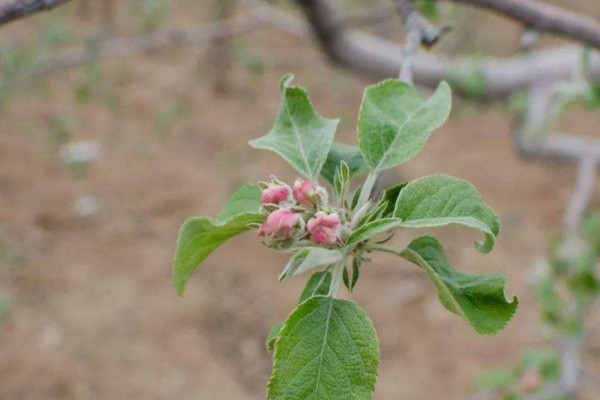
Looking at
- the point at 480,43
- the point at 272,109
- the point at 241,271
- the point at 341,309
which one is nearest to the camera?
the point at 341,309

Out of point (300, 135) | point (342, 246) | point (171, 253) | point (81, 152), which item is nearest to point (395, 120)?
point (300, 135)

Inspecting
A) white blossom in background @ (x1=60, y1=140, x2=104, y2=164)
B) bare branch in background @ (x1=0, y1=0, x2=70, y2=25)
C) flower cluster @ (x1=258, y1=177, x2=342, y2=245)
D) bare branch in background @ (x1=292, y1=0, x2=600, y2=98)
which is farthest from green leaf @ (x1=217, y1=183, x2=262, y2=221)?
white blossom in background @ (x1=60, y1=140, x2=104, y2=164)

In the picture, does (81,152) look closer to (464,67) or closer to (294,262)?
(464,67)

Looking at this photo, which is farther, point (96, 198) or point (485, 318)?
point (96, 198)

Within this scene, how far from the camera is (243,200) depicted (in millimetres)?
849

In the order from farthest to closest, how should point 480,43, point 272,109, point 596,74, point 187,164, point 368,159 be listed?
point 480,43 < point 272,109 < point 187,164 < point 596,74 < point 368,159

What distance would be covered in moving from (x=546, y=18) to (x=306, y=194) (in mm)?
730

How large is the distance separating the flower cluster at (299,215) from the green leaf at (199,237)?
0.03 meters

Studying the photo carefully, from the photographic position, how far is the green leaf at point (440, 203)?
704mm

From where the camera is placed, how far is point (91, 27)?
5688 mm

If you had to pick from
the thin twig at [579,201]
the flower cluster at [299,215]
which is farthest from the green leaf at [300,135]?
the thin twig at [579,201]

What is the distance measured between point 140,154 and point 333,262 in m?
3.74

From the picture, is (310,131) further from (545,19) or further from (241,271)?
(241,271)

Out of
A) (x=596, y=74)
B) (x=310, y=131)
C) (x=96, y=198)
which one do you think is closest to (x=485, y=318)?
(x=310, y=131)
